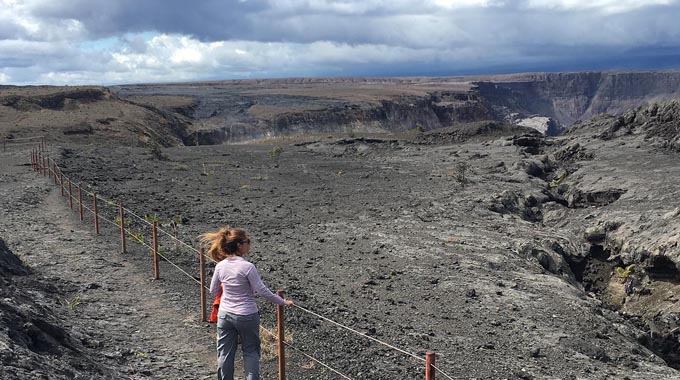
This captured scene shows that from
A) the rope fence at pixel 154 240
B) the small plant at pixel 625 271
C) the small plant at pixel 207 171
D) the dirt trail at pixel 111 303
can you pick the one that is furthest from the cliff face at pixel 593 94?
the dirt trail at pixel 111 303

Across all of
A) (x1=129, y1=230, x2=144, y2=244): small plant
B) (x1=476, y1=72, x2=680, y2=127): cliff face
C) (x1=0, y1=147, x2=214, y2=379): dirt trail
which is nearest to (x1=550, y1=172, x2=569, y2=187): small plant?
(x1=129, y1=230, x2=144, y2=244): small plant

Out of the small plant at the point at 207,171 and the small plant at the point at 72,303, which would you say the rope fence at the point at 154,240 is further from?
the small plant at the point at 207,171

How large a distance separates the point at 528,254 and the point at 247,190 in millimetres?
13320

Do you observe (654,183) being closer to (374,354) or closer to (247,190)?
(247,190)

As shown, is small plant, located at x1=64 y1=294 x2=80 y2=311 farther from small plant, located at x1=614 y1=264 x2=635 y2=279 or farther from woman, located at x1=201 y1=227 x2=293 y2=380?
small plant, located at x1=614 y1=264 x2=635 y2=279

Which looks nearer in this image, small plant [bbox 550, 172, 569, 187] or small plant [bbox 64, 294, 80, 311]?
small plant [bbox 64, 294, 80, 311]

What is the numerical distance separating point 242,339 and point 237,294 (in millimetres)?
494

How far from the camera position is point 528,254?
1705 centimetres

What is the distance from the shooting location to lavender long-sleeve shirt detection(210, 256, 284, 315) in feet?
20.2

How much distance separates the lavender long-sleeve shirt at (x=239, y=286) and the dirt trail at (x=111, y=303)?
2.00 meters

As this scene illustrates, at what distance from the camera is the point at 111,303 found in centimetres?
1023

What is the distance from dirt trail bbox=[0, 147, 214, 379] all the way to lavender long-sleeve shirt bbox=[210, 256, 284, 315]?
200 cm

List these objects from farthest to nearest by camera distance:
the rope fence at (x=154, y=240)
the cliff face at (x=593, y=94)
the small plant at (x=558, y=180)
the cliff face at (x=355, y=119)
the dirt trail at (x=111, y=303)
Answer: the cliff face at (x=593, y=94), the cliff face at (x=355, y=119), the small plant at (x=558, y=180), the dirt trail at (x=111, y=303), the rope fence at (x=154, y=240)

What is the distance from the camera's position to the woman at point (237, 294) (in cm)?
619
